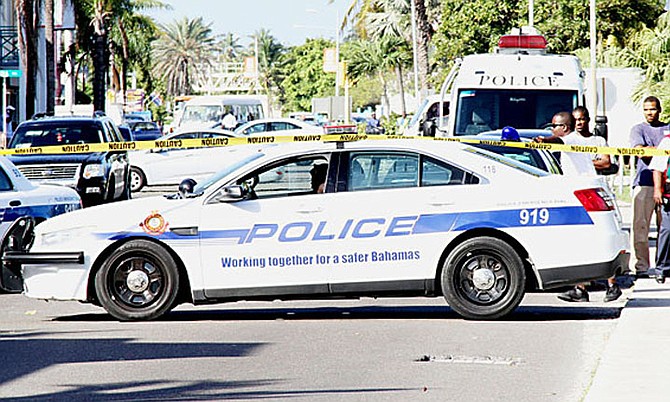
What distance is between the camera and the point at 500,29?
42344mm

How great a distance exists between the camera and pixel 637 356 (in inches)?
362

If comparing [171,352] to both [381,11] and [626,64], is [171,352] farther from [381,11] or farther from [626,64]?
[381,11]

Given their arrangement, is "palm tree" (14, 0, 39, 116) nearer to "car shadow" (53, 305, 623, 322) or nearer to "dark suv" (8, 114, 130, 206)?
"dark suv" (8, 114, 130, 206)

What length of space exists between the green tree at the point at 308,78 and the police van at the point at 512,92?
8680 centimetres

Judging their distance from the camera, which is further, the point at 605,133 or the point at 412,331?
the point at 605,133

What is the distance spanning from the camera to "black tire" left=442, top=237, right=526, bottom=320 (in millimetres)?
11055

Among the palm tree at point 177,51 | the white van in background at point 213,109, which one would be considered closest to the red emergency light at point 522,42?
the white van in background at point 213,109

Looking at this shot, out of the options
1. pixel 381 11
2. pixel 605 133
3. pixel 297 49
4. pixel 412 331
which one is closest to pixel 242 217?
pixel 412 331

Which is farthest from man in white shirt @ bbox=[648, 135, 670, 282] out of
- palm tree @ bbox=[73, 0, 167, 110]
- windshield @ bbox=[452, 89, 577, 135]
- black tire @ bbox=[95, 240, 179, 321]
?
palm tree @ bbox=[73, 0, 167, 110]

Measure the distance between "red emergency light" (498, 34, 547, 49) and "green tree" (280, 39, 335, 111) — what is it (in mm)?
85643

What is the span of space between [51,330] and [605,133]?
392 inches

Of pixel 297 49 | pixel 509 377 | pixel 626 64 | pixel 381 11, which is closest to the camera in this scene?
pixel 509 377

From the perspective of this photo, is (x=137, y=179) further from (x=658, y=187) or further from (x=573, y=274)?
(x=573, y=274)

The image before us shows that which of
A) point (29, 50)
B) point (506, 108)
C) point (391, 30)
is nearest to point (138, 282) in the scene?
point (506, 108)
